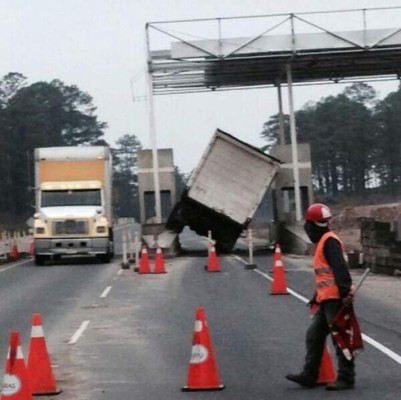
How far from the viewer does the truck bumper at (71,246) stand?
33.2 m

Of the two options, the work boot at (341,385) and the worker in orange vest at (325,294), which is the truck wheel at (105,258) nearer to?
the worker in orange vest at (325,294)

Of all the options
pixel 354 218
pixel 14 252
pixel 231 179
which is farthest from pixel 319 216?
pixel 354 218

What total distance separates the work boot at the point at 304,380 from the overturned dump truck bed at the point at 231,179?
80.1ft

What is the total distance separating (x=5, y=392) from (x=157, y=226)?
29896 millimetres

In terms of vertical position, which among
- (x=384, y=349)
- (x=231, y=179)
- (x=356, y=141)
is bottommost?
(x=384, y=349)

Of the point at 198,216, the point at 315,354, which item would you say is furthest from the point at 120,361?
the point at 198,216

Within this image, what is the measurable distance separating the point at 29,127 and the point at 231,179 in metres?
59.7

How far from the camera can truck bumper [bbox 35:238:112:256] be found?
33188mm

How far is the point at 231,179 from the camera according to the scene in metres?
34.7

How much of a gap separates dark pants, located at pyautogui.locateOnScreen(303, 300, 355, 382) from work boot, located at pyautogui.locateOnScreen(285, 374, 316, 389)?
0.12 feet

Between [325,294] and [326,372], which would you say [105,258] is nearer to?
[326,372]

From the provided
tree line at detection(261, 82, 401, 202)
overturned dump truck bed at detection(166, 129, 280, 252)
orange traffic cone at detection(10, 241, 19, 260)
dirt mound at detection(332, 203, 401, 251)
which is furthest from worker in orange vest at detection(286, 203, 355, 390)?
tree line at detection(261, 82, 401, 202)

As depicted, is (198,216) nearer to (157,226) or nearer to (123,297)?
(157,226)

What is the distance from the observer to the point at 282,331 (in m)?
14.5
